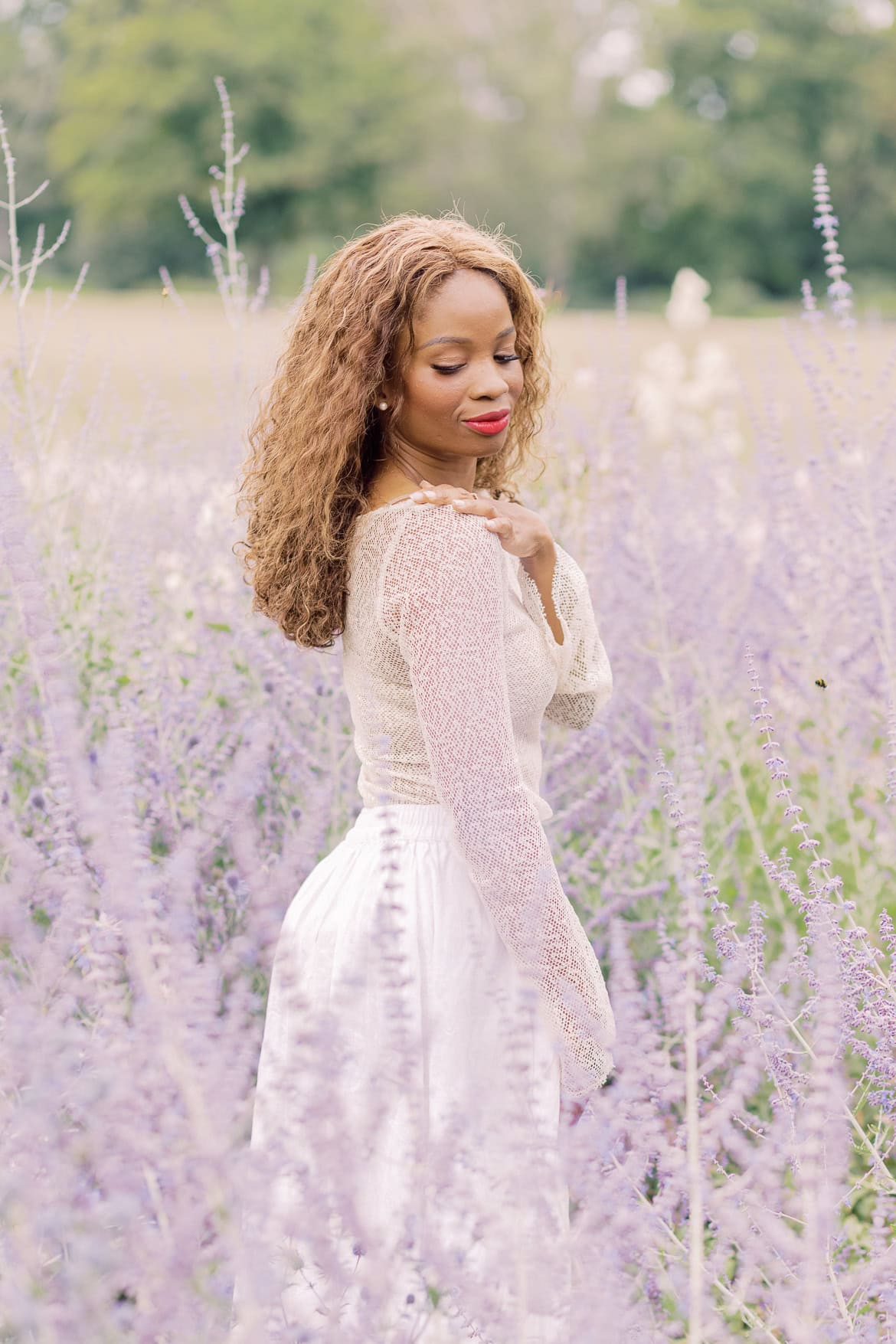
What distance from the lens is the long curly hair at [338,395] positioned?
6.40ft

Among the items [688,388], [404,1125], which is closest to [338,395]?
[404,1125]

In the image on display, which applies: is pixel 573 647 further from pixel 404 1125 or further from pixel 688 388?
pixel 688 388

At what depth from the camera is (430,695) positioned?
1.75 metres

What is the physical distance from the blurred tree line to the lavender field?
114 feet

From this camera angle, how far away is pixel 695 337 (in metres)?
7.48

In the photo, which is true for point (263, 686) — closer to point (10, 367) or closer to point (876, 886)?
point (10, 367)

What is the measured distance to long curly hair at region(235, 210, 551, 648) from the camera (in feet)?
6.40

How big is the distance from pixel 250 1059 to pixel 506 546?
795 millimetres

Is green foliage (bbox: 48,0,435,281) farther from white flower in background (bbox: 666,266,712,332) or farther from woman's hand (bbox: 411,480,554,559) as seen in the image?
woman's hand (bbox: 411,480,554,559)

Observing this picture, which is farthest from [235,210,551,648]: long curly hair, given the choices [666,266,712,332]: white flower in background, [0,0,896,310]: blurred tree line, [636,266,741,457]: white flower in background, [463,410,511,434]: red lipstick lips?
[0,0,896,310]: blurred tree line

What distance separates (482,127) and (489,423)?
42.6 meters

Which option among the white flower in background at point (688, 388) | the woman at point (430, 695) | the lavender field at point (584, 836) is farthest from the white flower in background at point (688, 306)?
the woman at point (430, 695)

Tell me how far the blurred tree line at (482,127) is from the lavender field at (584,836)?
3467 centimetres

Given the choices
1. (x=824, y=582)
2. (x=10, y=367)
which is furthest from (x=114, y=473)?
(x=824, y=582)
